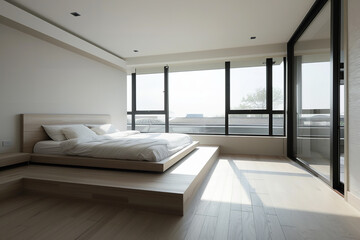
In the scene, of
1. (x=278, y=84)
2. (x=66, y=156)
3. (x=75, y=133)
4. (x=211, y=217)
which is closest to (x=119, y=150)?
(x=66, y=156)

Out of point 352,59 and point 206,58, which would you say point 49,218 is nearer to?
point 352,59

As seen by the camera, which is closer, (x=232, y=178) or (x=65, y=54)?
(x=232, y=178)

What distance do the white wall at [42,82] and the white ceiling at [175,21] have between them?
1.62 feet

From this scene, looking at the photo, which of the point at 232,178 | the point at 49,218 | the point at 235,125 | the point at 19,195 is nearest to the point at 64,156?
the point at 19,195

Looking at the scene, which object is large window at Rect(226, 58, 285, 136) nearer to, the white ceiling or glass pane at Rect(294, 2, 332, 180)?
the white ceiling

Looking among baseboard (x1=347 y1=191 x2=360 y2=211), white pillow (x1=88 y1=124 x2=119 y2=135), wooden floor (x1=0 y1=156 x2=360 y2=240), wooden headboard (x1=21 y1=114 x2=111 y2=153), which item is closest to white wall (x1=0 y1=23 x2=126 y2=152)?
wooden headboard (x1=21 y1=114 x2=111 y2=153)

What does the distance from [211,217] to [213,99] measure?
3.72 m

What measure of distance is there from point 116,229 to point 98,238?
0.50 ft

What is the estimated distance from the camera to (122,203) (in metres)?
1.99

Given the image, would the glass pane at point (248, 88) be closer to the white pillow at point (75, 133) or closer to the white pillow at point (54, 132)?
the white pillow at point (75, 133)

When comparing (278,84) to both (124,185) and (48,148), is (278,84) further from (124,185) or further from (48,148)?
(48,148)

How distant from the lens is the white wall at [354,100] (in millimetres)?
1873

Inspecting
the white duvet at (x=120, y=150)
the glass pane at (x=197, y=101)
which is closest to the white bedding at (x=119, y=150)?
the white duvet at (x=120, y=150)

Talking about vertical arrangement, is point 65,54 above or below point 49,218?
above
